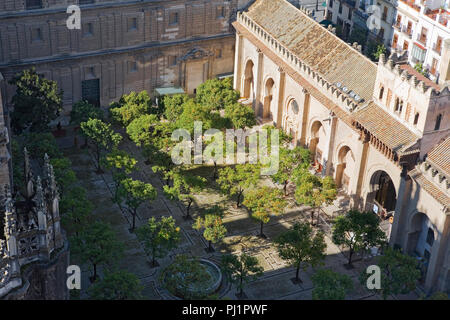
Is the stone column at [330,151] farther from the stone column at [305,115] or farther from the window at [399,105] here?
the window at [399,105]

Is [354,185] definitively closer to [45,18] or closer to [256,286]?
[256,286]

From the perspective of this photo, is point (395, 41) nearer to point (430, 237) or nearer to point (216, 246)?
point (430, 237)

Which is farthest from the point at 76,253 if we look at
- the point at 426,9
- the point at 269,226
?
the point at 426,9

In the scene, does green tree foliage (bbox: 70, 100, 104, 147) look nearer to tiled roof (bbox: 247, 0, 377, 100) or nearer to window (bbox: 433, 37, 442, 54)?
tiled roof (bbox: 247, 0, 377, 100)

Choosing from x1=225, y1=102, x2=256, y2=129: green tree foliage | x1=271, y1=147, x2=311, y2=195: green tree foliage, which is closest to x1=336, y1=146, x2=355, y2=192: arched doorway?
x1=271, y1=147, x2=311, y2=195: green tree foliage

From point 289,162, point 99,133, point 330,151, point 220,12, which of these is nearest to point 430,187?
point 330,151
